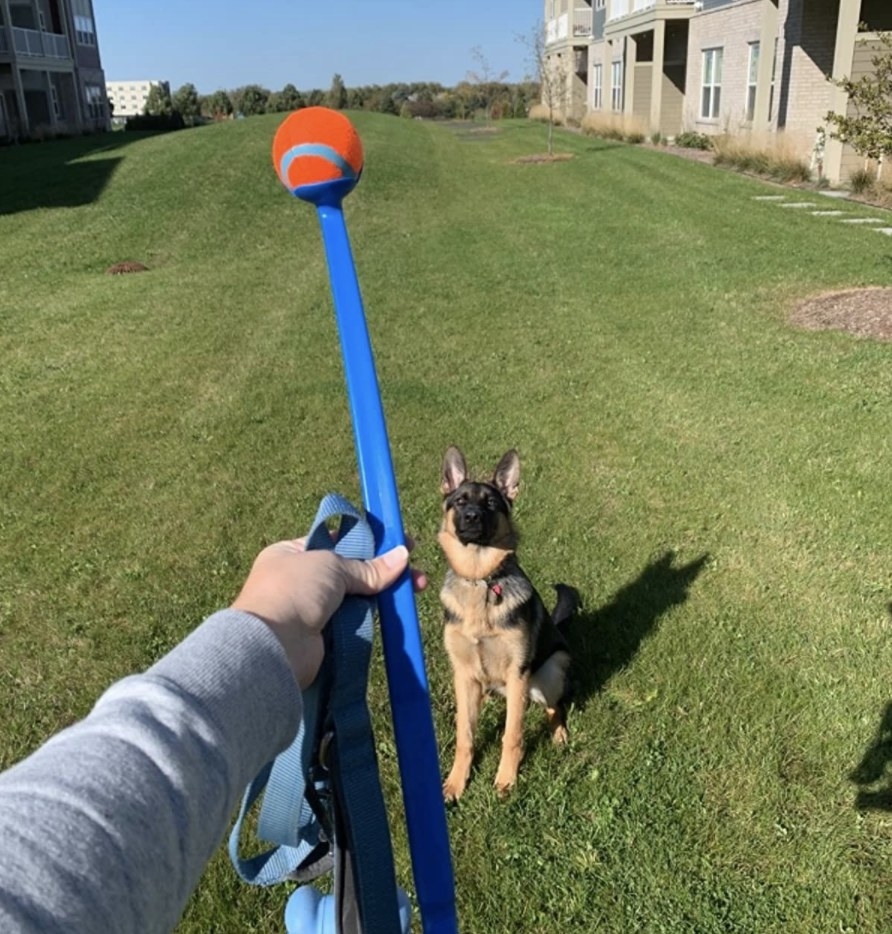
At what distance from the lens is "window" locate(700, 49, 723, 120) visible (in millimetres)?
27734

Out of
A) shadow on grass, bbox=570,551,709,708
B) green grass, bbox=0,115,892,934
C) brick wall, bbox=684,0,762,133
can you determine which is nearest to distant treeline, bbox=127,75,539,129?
brick wall, bbox=684,0,762,133

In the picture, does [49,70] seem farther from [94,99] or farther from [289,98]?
[289,98]

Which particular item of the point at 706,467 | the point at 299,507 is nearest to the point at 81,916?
the point at 299,507

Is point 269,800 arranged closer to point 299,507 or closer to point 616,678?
point 616,678

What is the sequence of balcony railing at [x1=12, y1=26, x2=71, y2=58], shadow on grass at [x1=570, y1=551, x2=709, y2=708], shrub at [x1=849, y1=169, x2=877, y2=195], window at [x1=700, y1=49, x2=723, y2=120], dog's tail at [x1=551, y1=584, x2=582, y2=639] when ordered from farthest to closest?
balcony railing at [x1=12, y1=26, x2=71, y2=58] < window at [x1=700, y1=49, x2=723, y2=120] < shrub at [x1=849, y1=169, x2=877, y2=195] < dog's tail at [x1=551, y1=584, x2=582, y2=639] < shadow on grass at [x1=570, y1=551, x2=709, y2=708]

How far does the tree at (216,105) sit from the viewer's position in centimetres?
6238

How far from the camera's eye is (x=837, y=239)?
12.8m

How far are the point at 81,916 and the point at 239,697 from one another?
0.25m

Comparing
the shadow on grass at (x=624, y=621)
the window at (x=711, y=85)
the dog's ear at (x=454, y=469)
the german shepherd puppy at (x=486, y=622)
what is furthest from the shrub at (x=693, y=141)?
the german shepherd puppy at (x=486, y=622)

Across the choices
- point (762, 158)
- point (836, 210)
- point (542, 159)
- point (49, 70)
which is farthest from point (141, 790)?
point (49, 70)

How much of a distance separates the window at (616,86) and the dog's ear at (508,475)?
38.1 meters

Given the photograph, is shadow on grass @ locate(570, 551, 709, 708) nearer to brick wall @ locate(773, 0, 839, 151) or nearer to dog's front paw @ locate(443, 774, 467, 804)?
dog's front paw @ locate(443, 774, 467, 804)

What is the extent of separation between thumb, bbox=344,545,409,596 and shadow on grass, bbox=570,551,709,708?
2.64 metres

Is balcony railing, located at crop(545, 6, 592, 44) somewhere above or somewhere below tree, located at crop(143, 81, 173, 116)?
above
